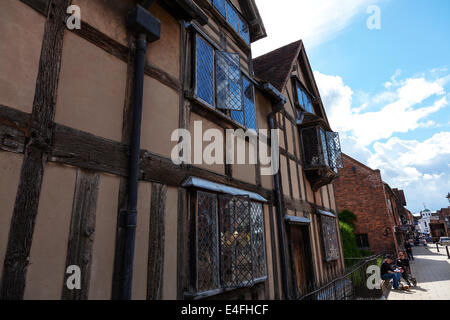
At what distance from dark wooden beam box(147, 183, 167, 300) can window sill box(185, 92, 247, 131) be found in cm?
174

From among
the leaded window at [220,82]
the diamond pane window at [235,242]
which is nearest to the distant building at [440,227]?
the leaded window at [220,82]

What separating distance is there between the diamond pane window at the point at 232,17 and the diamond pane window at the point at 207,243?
200 inches

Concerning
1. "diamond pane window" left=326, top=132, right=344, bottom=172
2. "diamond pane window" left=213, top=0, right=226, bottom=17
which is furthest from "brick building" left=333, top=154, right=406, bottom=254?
"diamond pane window" left=213, top=0, right=226, bottom=17

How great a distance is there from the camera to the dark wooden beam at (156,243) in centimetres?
340

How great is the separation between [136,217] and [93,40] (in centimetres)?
230

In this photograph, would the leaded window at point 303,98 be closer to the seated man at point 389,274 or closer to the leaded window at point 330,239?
the leaded window at point 330,239

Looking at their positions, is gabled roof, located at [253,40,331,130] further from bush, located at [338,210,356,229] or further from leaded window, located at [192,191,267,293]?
bush, located at [338,210,356,229]

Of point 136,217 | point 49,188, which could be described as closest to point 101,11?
point 49,188

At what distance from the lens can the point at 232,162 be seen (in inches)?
221

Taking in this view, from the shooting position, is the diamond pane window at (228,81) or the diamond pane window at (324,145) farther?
the diamond pane window at (324,145)

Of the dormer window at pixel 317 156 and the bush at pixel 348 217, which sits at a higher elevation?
the dormer window at pixel 317 156

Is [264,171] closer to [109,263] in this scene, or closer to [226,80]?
[226,80]

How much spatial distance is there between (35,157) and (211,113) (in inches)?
127

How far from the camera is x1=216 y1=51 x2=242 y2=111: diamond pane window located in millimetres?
5520
